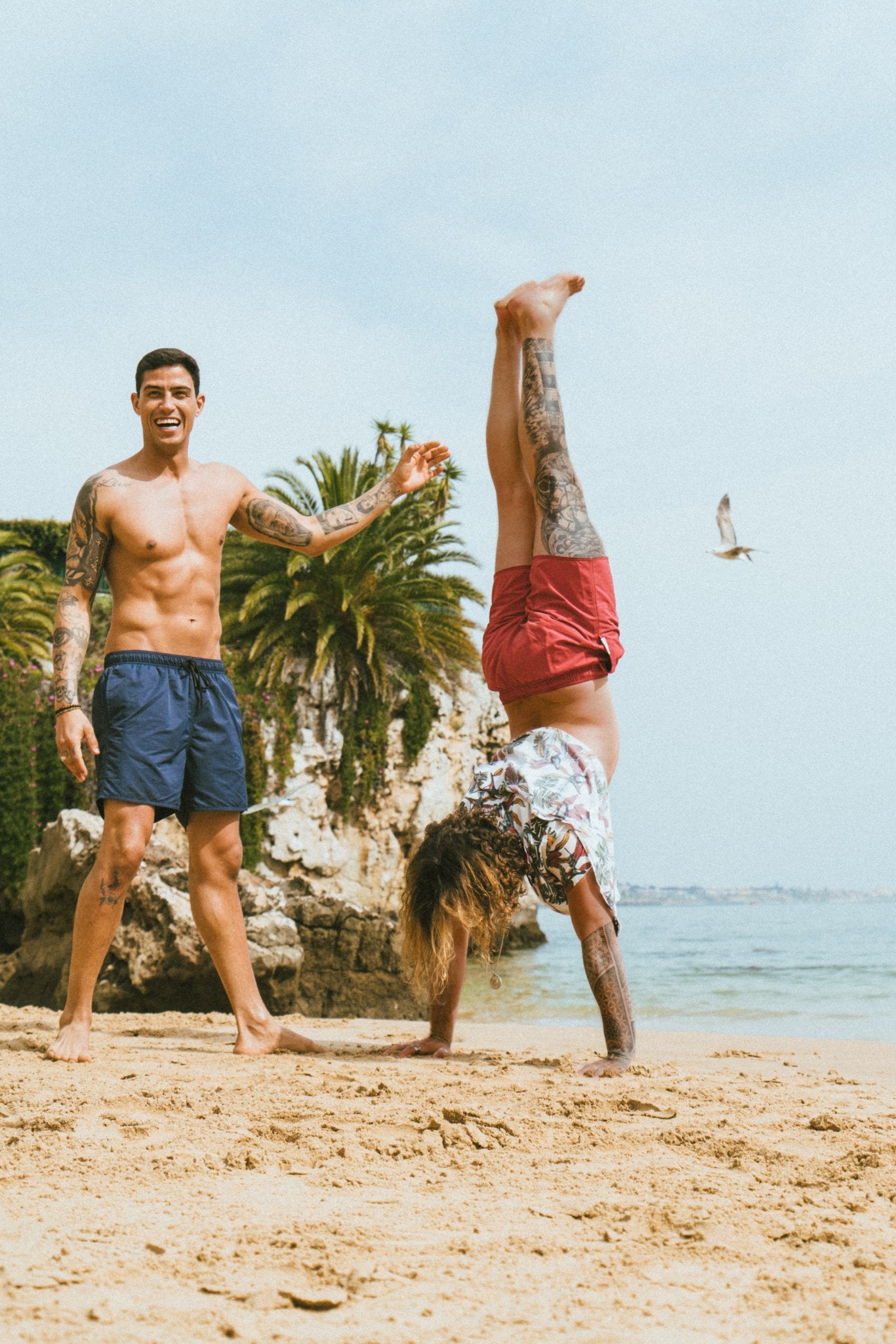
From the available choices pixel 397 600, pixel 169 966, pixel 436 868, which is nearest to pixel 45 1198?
pixel 436 868

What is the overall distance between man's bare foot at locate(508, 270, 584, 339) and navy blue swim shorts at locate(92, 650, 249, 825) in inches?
69.5

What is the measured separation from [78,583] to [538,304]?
2063mm

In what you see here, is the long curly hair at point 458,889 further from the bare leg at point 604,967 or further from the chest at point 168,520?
the chest at point 168,520

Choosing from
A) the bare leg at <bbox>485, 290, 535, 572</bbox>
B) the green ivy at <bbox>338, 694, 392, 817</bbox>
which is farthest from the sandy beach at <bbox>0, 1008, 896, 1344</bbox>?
the green ivy at <bbox>338, 694, 392, 817</bbox>

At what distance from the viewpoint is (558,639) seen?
3807 millimetres

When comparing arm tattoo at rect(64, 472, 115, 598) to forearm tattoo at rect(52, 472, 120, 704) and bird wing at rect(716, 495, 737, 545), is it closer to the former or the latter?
forearm tattoo at rect(52, 472, 120, 704)

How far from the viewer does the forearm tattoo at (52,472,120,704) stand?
4.06m

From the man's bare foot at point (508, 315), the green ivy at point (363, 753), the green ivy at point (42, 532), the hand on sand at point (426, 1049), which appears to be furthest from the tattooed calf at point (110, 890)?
the green ivy at point (42, 532)

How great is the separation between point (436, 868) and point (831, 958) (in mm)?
17744

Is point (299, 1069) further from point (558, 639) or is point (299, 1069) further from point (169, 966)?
point (169, 966)

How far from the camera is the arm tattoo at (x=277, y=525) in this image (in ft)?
14.4

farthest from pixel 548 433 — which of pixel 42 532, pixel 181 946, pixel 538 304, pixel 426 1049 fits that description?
pixel 42 532

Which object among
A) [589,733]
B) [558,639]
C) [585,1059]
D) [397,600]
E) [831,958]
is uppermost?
[397,600]

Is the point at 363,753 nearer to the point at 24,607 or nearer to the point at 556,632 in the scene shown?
the point at 24,607
